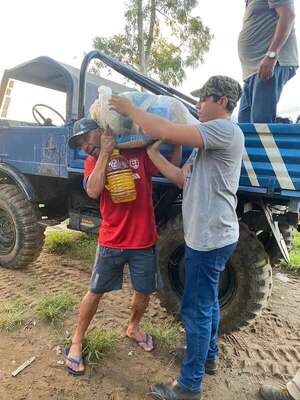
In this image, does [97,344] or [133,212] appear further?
[97,344]

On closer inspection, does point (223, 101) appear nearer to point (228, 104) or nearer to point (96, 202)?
point (228, 104)

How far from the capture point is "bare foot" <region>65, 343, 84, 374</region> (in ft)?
8.25

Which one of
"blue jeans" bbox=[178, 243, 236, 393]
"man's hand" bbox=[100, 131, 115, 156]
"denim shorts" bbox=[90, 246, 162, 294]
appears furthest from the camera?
"denim shorts" bbox=[90, 246, 162, 294]

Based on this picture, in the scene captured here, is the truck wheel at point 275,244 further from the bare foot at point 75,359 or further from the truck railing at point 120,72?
the bare foot at point 75,359

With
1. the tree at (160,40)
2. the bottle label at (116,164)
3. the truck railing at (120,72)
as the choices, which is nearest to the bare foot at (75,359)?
the bottle label at (116,164)

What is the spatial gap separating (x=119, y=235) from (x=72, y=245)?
281cm

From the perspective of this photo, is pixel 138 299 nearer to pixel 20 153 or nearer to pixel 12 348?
pixel 12 348

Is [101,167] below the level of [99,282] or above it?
above

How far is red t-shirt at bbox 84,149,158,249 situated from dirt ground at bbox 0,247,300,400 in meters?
0.88

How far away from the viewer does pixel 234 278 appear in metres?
2.98

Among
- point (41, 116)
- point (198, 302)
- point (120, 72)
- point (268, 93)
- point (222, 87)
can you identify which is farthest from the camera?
point (41, 116)

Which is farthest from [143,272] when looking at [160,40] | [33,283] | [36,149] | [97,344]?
[160,40]

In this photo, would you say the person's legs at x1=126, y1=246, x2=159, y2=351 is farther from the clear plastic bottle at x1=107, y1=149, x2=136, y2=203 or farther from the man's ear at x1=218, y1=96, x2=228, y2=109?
the man's ear at x1=218, y1=96, x2=228, y2=109

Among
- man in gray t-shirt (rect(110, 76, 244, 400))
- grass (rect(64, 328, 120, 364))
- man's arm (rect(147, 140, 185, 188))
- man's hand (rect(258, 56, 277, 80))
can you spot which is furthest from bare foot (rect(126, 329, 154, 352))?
man's hand (rect(258, 56, 277, 80))
